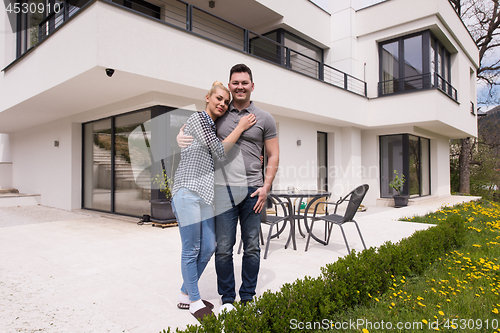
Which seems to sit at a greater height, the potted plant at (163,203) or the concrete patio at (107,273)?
the potted plant at (163,203)

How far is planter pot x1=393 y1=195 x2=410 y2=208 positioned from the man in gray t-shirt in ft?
30.5

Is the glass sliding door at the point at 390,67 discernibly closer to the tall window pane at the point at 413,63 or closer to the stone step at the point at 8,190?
the tall window pane at the point at 413,63

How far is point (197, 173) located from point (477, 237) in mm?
4834

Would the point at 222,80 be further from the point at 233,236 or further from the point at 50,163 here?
the point at 50,163

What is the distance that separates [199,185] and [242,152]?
1.20ft

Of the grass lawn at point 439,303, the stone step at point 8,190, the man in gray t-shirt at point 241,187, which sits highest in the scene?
the man in gray t-shirt at point 241,187

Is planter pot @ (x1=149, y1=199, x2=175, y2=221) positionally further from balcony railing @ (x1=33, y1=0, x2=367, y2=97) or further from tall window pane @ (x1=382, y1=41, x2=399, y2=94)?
tall window pane @ (x1=382, y1=41, x2=399, y2=94)

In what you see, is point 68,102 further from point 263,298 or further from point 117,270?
point 263,298

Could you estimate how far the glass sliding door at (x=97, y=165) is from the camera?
736 centimetres

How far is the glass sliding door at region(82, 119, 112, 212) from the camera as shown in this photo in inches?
290

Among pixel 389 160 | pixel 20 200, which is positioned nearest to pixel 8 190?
pixel 20 200

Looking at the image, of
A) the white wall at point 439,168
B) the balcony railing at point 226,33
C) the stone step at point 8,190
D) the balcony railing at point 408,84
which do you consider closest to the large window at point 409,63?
the balcony railing at point 408,84

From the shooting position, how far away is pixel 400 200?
1020 centimetres

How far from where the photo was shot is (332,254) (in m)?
3.92
